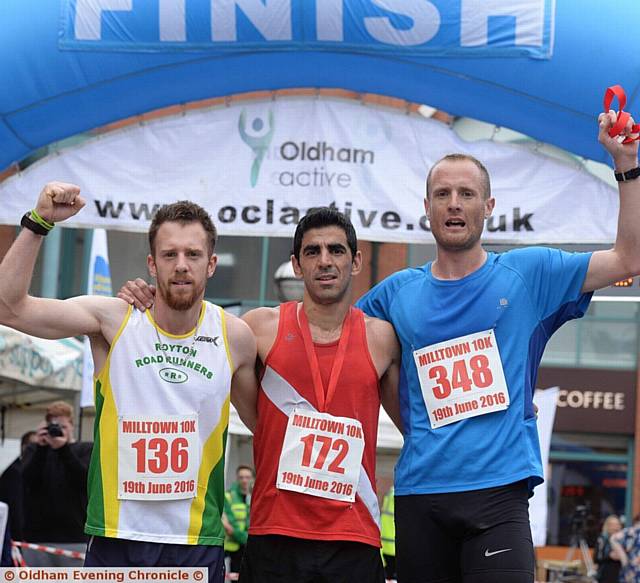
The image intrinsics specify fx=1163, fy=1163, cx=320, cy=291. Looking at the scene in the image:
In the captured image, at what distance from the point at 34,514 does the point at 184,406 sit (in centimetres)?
498

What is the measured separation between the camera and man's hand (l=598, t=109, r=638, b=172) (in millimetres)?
3969

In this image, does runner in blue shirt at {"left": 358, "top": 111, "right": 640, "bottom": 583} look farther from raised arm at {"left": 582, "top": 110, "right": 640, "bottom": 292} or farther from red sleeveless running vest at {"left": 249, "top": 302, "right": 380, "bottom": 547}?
red sleeveless running vest at {"left": 249, "top": 302, "right": 380, "bottom": 547}

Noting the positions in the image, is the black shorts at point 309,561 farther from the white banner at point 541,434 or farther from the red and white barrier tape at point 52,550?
the white banner at point 541,434

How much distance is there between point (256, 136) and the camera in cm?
764

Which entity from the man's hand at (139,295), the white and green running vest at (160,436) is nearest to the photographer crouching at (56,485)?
the man's hand at (139,295)

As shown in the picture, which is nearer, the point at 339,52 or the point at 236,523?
the point at 339,52

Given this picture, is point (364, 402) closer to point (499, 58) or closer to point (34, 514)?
point (499, 58)

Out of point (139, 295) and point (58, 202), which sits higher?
point (58, 202)

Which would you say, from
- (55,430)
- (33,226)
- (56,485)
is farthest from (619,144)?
(56,485)

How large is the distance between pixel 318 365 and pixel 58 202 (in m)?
1.10

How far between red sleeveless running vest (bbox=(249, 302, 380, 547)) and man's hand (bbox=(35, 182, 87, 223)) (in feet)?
3.04

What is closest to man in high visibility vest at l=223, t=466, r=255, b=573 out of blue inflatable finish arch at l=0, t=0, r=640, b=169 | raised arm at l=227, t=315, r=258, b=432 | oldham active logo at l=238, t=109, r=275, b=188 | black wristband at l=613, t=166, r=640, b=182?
oldham active logo at l=238, t=109, r=275, b=188

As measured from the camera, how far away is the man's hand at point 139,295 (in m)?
4.37

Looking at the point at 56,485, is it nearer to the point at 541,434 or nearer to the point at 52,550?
the point at 52,550
